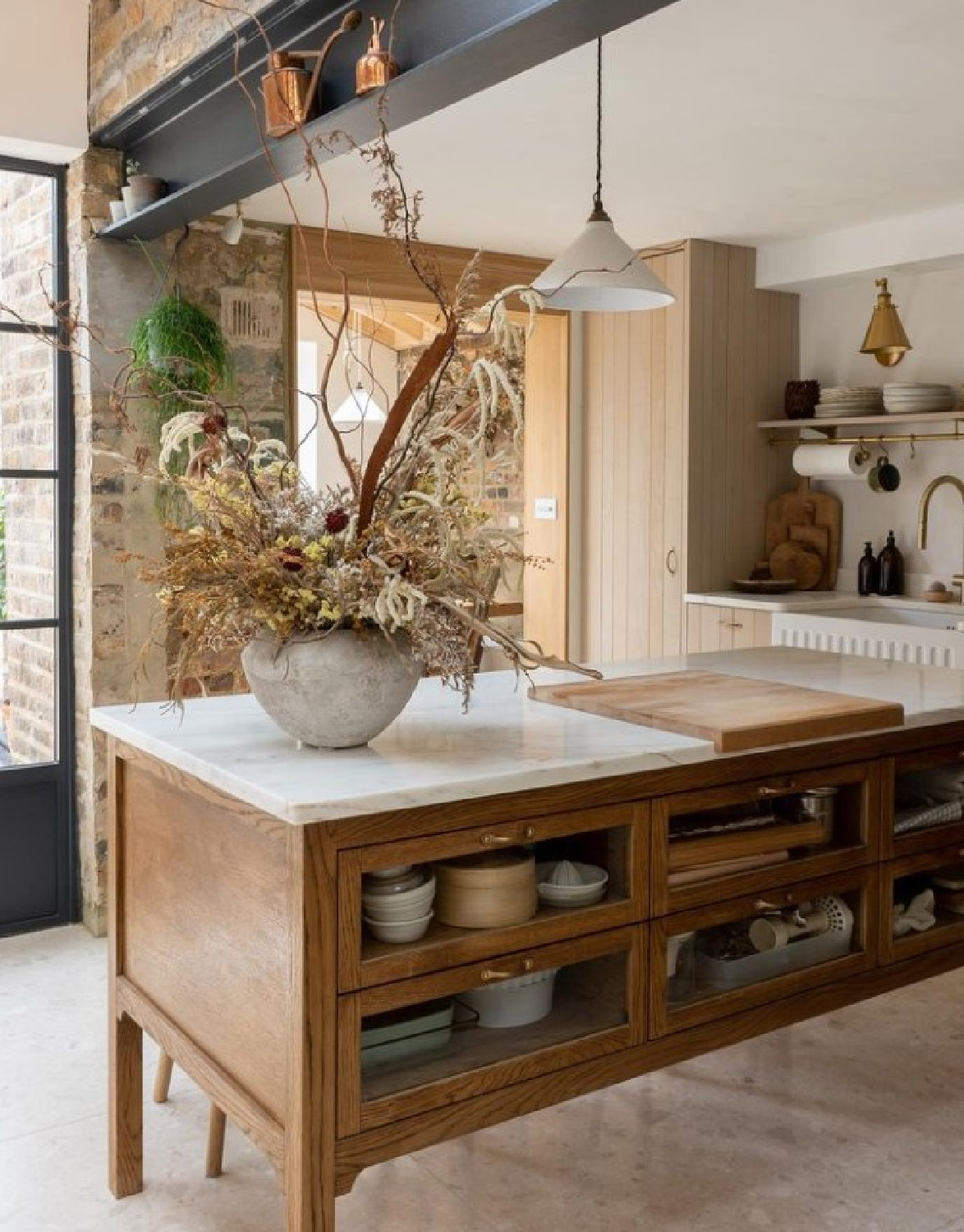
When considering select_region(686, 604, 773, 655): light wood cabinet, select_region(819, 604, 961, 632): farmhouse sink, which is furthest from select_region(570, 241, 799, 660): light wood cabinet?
select_region(819, 604, 961, 632): farmhouse sink

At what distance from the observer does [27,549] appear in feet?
14.0

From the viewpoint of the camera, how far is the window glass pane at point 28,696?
167 inches

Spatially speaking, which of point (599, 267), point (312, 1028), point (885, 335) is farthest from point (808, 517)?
point (312, 1028)

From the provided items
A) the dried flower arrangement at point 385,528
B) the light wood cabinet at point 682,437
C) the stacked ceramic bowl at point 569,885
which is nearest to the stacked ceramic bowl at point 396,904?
the stacked ceramic bowl at point 569,885

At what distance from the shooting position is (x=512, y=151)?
4.05 meters

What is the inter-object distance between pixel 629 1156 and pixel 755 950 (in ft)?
2.07

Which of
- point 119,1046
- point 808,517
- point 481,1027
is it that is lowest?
point 119,1046

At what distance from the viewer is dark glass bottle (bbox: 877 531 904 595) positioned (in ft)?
17.5

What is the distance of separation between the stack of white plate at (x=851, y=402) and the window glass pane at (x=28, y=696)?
3.24 m

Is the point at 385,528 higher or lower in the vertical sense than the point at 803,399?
lower

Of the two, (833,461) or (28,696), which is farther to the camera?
(833,461)

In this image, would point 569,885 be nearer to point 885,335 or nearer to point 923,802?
point 923,802

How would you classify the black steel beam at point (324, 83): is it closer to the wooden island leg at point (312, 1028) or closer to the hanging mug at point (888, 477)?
the wooden island leg at point (312, 1028)

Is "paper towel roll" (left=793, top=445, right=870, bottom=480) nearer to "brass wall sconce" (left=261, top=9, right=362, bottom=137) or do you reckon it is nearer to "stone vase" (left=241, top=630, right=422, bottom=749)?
"brass wall sconce" (left=261, top=9, right=362, bottom=137)
